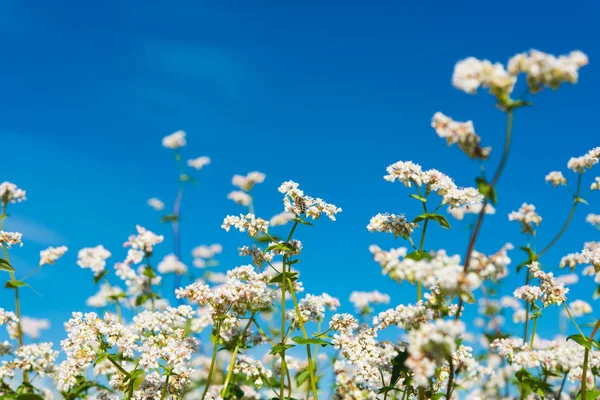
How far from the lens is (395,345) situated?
6.04 metres

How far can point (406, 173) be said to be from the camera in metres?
6.50

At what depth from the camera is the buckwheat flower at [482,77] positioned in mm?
4219

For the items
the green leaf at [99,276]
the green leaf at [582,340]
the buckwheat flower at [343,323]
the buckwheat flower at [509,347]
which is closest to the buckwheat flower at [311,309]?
the buckwheat flower at [343,323]

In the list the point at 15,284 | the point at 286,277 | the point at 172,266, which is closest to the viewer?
the point at 286,277

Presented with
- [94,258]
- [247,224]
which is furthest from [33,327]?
[247,224]

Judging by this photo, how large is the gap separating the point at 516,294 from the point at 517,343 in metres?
1.65

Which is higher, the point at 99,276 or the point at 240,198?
the point at 240,198

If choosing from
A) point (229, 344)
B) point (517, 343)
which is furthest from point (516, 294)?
point (229, 344)

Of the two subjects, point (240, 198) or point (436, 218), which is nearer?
point (436, 218)

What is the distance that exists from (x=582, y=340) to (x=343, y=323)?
3.13 meters

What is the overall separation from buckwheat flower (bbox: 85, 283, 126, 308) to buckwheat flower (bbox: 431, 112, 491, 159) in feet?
31.1

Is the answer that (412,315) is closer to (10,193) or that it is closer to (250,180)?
(10,193)

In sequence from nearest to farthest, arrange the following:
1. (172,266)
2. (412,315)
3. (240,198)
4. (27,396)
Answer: (412,315)
(27,396)
(172,266)
(240,198)

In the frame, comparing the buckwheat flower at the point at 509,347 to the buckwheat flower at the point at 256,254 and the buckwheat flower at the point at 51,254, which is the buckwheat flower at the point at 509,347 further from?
the buckwheat flower at the point at 51,254
